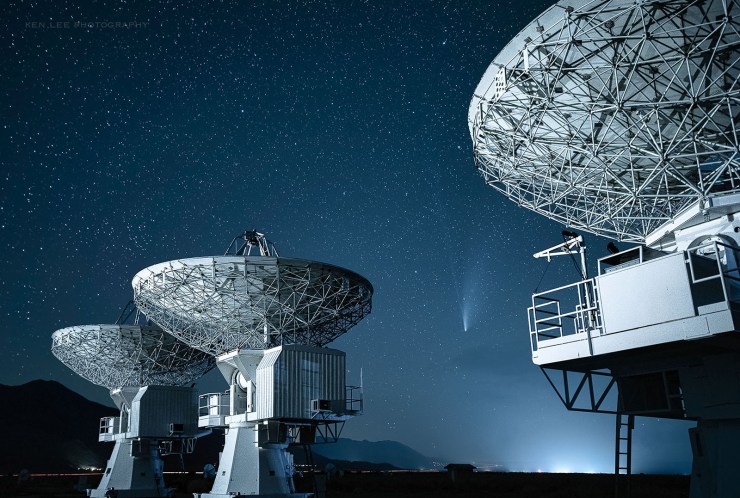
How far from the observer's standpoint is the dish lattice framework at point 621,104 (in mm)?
13211

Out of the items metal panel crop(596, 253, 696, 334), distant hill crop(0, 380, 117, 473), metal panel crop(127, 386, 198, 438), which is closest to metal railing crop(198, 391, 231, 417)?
metal panel crop(127, 386, 198, 438)

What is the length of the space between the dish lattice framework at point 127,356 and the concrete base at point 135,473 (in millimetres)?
3720

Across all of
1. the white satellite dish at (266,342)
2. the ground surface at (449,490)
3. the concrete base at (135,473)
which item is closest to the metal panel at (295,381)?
the white satellite dish at (266,342)

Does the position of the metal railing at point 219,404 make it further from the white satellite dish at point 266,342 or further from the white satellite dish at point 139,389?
the white satellite dish at point 139,389

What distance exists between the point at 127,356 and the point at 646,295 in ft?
105

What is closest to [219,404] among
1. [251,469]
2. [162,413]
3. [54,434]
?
[251,469]

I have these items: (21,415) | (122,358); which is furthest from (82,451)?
(122,358)

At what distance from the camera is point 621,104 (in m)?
14.0

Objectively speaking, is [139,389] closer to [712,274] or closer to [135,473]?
[135,473]

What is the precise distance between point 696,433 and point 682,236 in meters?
4.02

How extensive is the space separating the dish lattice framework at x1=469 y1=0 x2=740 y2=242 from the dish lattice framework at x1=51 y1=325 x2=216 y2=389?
84.7 feet

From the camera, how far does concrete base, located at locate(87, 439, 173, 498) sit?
3478 centimetres

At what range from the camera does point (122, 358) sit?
37.8 m

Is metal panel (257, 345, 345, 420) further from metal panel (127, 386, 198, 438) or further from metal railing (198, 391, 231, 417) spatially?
metal panel (127, 386, 198, 438)
